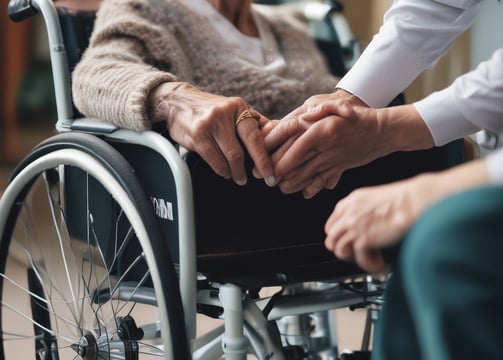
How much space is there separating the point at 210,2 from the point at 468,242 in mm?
1068

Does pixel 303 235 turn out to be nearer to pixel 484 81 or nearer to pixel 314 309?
pixel 314 309

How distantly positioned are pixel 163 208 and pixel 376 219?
20.0 inches

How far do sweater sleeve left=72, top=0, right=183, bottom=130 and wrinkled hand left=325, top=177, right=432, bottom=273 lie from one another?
1.55ft

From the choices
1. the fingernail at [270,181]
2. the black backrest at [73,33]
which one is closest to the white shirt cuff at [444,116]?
the fingernail at [270,181]

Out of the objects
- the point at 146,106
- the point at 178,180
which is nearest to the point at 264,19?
the point at 146,106

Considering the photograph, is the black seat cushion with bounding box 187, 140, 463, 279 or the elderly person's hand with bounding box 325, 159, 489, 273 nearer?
the elderly person's hand with bounding box 325, 159, 489, 273

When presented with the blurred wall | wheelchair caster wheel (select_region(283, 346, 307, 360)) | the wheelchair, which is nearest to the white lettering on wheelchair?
the wheelchair

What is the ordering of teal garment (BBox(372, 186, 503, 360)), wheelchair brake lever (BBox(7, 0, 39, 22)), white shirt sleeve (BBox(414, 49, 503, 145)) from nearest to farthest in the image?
teal garment (BBox(372, 186, 503, 360)) < white shirt sleeve (BBox(414, 49, 503, 145)) < wheelchair brake lever (BBox(7, 0, 39, 22))

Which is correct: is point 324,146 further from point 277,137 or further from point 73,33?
point 73,33

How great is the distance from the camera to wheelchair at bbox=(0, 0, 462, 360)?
3.53 feet

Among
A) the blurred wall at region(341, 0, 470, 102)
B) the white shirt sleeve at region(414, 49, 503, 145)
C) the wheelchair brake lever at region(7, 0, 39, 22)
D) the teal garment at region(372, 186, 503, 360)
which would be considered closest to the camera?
the teal garment at region(372, 186, 503, 360)

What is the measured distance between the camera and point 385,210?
0.73 metres

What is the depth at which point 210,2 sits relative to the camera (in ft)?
5.17

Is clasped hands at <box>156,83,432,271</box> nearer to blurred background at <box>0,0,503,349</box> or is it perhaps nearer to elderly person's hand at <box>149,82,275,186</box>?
elderly person's hand at <box>149,82,275,186</box>
